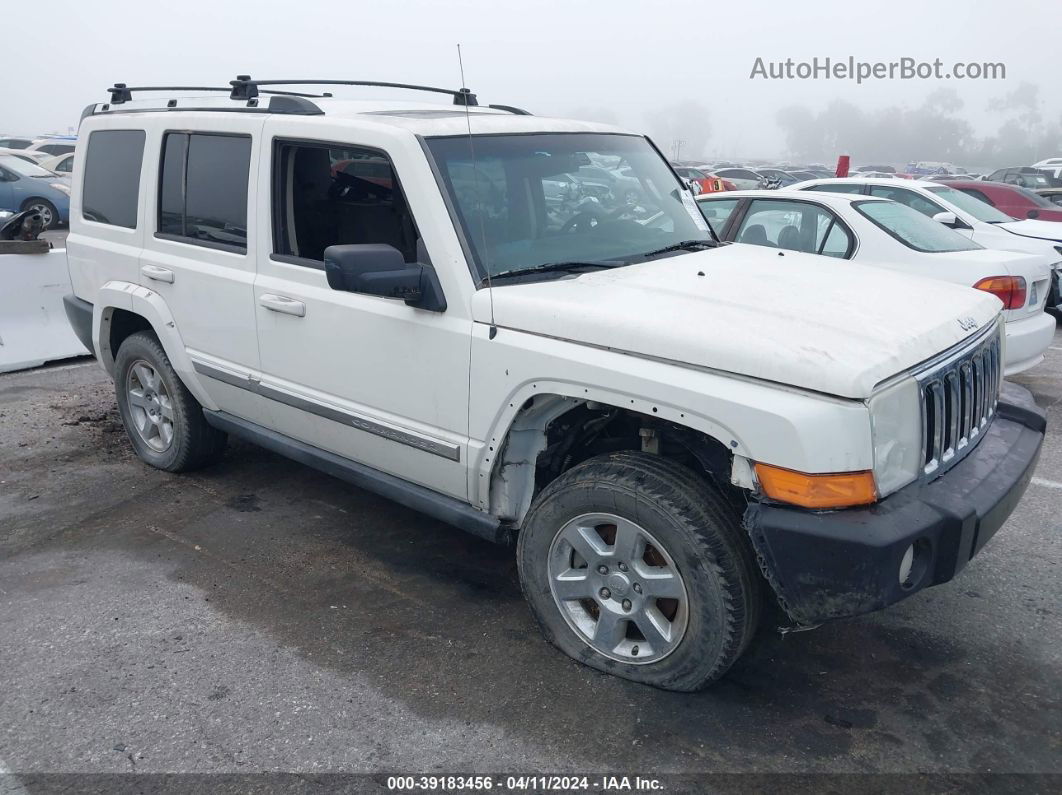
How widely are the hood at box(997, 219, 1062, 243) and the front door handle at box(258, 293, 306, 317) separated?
312 inches

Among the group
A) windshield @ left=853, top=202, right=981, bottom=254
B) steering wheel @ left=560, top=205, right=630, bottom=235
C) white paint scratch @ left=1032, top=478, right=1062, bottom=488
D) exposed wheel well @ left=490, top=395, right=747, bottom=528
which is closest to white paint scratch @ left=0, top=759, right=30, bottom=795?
exposed wheel well @ left=490, top=395, right=747, bottom=528

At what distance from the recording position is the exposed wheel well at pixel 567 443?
3.13 meters

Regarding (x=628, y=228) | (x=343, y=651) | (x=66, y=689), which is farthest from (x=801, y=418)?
(x=66, y=689)

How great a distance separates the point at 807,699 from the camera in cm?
320

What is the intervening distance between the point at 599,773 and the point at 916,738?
1.05 m

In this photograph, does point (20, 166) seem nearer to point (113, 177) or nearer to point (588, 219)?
point (113, 177)

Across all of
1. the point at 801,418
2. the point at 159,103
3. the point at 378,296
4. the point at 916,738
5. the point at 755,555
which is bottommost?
the point at 916,738

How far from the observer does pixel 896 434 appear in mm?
2762

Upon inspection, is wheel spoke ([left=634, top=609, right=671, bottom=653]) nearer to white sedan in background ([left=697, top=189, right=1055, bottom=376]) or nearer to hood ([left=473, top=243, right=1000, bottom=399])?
hood ([left=473, top=243, right=1000, bottom=399])

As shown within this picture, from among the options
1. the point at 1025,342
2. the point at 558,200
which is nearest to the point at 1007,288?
the point at 1025,342

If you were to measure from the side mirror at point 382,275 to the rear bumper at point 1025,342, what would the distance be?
4.49 m

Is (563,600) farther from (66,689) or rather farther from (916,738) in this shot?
(66,689)

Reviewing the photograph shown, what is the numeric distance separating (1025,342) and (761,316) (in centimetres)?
418

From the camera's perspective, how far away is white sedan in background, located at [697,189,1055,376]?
20.9 feet
